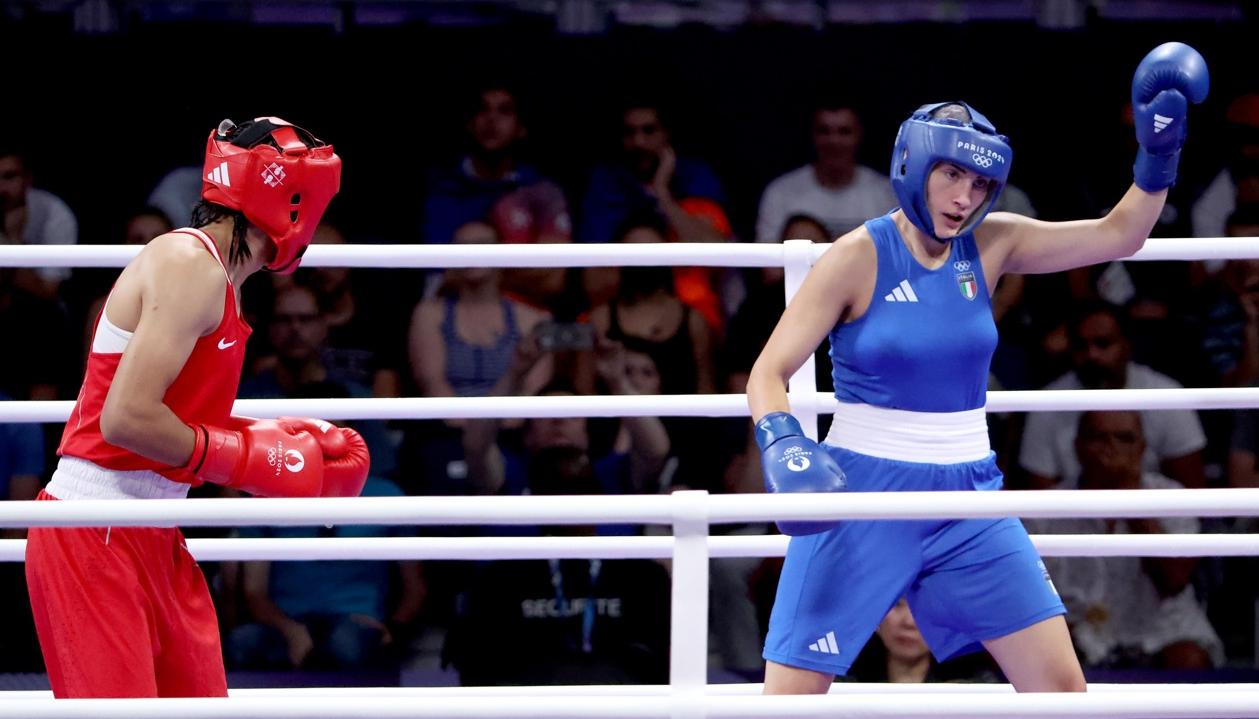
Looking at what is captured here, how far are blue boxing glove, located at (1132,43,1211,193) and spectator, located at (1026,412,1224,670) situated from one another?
2070 mm

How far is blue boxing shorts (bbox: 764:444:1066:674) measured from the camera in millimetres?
2459

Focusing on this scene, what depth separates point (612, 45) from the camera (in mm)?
5527

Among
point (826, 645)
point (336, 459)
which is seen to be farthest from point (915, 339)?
point (336, 459)

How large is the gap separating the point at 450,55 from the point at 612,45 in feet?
1.85

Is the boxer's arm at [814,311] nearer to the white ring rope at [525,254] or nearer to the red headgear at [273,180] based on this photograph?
the white ring rope at [525,254]

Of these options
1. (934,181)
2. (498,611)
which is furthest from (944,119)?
(498,611)

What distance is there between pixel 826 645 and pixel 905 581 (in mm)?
158

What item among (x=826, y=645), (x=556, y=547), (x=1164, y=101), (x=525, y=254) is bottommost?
(x=826, y=645)

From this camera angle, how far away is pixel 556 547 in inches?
102

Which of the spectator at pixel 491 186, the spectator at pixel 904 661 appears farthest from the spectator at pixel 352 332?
the spectator at pixel 904 661

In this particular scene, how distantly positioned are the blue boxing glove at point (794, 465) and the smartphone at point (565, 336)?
2.37m

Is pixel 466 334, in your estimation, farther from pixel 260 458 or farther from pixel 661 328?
pixel 260 458

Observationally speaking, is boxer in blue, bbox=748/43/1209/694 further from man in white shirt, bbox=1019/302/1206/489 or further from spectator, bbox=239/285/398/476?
spectator, bbox=239/285/398/476

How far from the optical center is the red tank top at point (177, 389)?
2328 mm
